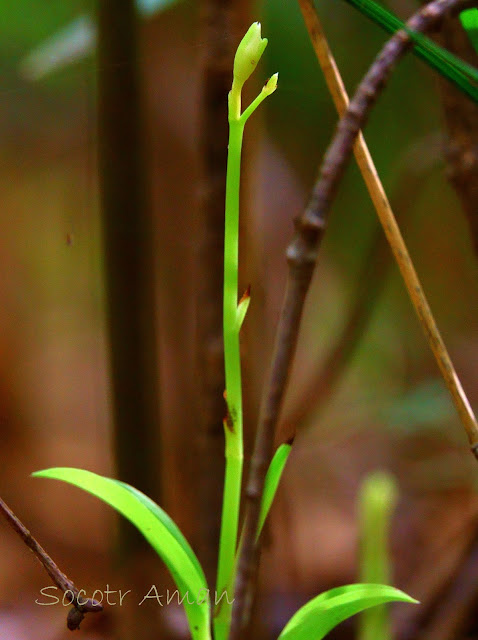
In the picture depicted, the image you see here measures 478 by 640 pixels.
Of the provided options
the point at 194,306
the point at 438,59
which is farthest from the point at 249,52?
the point at 194,306

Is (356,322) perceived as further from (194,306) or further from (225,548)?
(225,548)

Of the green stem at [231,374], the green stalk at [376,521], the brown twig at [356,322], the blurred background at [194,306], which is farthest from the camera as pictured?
the brown twig at [356,322]

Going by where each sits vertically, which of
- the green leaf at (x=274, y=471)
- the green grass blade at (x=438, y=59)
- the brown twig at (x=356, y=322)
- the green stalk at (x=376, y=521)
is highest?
the green grass blade at (x=438, y=59)

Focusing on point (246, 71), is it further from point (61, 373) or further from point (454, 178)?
point (61, 373)

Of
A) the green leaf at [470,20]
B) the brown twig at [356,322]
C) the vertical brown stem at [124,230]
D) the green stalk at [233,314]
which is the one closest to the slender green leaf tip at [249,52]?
the green stalk at [233,314]

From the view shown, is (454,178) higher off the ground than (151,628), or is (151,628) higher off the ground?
(454,178)

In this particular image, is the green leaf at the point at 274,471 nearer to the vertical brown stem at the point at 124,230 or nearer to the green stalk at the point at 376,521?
the green stalk at the point at 376,521

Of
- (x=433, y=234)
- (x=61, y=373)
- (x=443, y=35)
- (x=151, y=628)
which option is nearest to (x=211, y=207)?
(x=443, y=35)

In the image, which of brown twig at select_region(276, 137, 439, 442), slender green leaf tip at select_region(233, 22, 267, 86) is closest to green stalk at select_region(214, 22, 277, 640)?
slender green leaf tip at select_region(233, 22, 267, 86)
